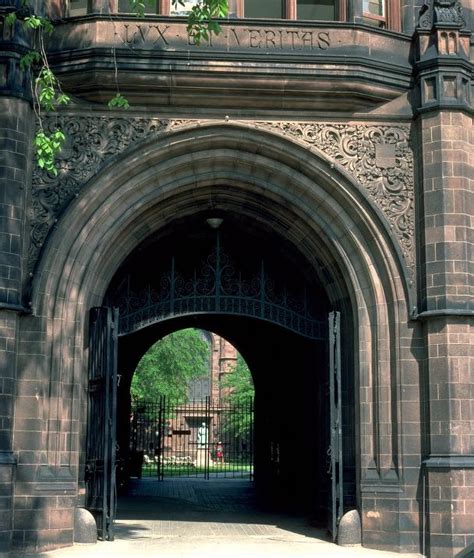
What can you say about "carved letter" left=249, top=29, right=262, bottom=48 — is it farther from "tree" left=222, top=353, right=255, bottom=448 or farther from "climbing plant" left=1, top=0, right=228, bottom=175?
"tree" left=222, top=353, right=255, bottom=448

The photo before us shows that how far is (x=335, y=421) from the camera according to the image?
13195 mm

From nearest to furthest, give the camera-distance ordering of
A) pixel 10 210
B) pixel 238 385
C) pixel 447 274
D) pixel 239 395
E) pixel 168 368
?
pixel 10 210 < pixel 447 274 < pixel 168 368 < pixel 239 395 < pixel 238 385

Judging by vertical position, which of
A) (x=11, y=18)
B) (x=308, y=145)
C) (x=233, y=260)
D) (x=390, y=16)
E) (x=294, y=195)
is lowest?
(x=233, y=260)

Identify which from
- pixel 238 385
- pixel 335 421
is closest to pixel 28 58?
pixel 335 421

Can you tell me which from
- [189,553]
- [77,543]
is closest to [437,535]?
[189,553]

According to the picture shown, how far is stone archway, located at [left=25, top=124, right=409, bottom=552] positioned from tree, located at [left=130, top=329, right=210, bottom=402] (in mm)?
26271

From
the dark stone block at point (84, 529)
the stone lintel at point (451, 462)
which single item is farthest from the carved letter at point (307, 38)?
the dark stone block at point (84, 529)

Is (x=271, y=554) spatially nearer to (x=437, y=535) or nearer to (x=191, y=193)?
(x=437, y=535)

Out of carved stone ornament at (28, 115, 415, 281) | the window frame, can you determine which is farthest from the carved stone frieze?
the window frame

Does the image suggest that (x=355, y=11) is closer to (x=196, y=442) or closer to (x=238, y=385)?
(x=196, y=442)

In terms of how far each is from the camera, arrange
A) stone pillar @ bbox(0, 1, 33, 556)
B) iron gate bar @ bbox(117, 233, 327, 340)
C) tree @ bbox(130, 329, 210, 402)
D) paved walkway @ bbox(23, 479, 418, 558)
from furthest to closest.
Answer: tree @ bbox(130, 329, 210, 402) < iron gate bar @ bbox(117, 233, 327, 340) < paved walkway @ bbox(23, 479, 418, 558) < stone pillar @ bbox(0, 1, 33, 556)

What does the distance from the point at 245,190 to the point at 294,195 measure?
31.3 inches

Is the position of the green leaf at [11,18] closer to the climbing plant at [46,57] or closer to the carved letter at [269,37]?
the climbing plant at [46,57]

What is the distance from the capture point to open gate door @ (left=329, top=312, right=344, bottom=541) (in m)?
13.0
